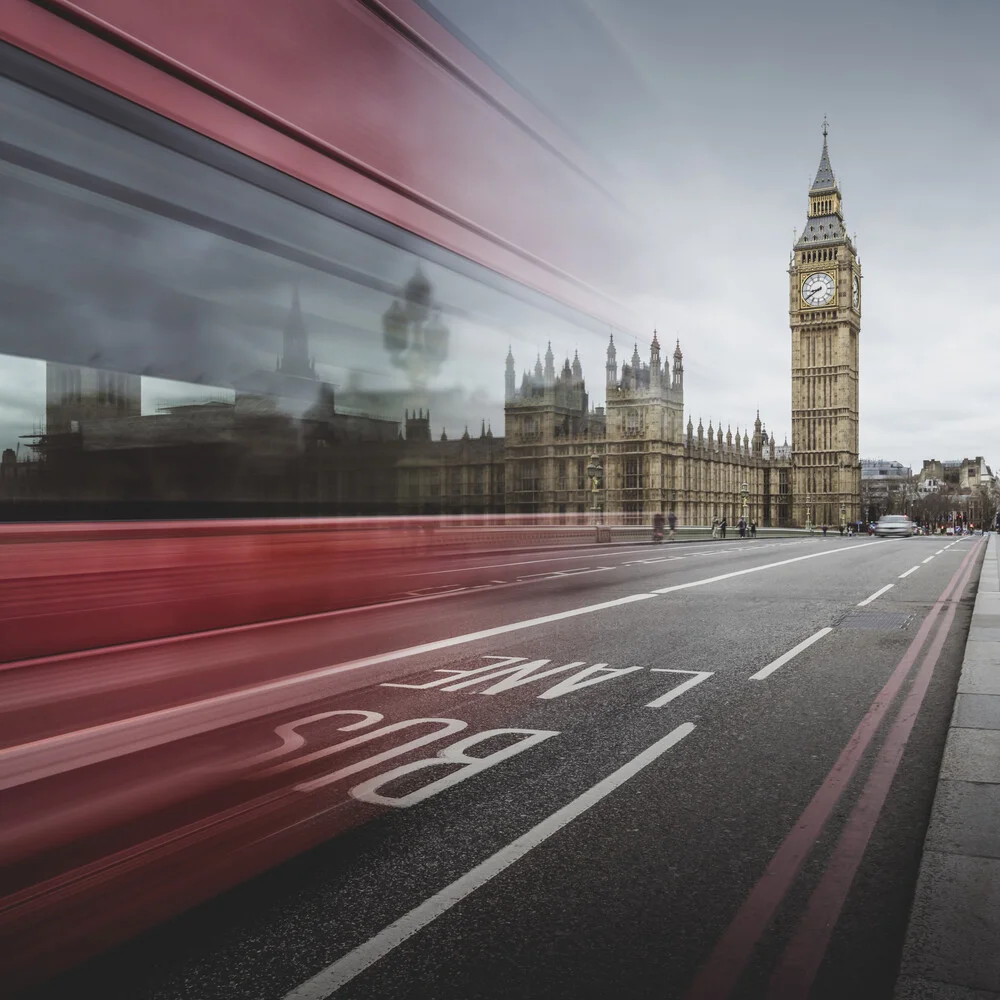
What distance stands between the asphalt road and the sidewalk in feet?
0.43

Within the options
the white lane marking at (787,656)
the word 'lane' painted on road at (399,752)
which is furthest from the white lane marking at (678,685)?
the word 'lane' painted on road at (399,752)

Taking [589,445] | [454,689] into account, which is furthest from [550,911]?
[589,445]

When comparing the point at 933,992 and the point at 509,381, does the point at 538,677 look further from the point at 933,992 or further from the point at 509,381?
the point at 933,992

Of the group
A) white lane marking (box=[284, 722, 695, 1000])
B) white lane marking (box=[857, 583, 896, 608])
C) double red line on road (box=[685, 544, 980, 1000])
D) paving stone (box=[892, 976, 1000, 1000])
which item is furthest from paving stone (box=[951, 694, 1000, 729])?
white lane marking (box=[857, 583, 896, 608])

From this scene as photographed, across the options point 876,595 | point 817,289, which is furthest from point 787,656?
point 817,289

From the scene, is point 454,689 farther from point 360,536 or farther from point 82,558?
point 82,558

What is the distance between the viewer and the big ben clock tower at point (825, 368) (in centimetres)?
10581

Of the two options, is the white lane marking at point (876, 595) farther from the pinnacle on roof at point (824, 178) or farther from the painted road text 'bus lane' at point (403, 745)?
the pinnacle on roof at point (824, 178)

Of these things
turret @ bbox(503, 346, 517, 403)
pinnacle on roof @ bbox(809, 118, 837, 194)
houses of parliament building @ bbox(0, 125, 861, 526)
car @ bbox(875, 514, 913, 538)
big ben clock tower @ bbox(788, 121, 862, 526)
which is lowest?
car @ bbox(875, 514, 913, 538)

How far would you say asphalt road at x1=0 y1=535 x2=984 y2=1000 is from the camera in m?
2.82

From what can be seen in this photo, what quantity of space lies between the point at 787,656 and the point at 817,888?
5.60 meters

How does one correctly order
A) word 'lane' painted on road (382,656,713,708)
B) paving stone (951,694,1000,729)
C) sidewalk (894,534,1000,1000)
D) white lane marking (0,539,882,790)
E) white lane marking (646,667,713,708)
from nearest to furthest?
sidewalk (894,534,1000,1000)
white lane marking (0,539,882,790)
paving stone (951,694,1000,729)
white lane marking (646,667,713,708)
word 'lane' painted on road (382,656,713,708)

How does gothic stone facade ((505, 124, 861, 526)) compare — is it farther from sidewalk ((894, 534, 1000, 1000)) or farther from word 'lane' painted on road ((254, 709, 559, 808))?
→ sidewalk ((894, 534, 1000, 1000))

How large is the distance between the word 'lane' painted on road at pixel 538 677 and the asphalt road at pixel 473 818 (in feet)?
0.15
